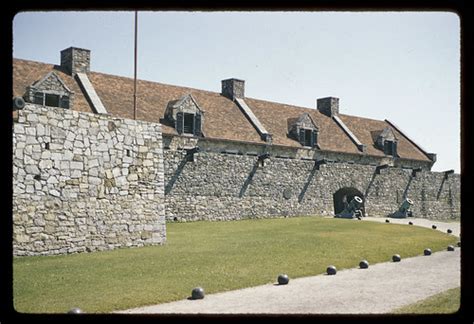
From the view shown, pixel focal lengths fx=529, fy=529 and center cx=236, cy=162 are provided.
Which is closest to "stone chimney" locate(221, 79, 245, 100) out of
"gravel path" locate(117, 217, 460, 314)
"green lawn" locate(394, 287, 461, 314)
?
"gravel path" locate(117, 217, 460, 314)

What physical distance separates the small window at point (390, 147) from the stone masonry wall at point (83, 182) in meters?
26.1

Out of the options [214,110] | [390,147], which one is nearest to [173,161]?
[214,110]

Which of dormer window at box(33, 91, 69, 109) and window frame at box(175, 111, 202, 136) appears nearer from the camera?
dormer window at box(33, 91, 69, 109)

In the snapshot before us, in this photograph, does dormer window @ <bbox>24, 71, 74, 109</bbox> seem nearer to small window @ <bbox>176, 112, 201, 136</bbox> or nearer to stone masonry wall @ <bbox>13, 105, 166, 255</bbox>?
→ small window @ <bbox>176, 112, 201, 136</bbox>

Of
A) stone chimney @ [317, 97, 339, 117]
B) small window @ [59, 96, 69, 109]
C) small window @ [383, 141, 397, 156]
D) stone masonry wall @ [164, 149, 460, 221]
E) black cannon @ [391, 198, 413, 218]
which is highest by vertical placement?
stone chimney @ [317, 97, 339, 117]

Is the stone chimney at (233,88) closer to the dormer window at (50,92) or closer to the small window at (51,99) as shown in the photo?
the dormer window at (50,92)

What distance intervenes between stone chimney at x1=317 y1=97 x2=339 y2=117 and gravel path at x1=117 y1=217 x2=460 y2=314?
28366mm

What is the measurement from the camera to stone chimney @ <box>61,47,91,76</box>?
86.9ft

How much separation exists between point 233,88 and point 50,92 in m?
12.8

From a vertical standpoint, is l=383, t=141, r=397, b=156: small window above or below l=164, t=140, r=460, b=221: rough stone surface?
above

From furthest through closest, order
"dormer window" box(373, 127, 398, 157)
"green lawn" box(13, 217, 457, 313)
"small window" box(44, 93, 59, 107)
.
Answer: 1. "dormer window" box(373, 127, 398, 157)
2. "small window" box(44, 93, 59, 107)
3. "green lawn" box(13, 217, 457, 313)

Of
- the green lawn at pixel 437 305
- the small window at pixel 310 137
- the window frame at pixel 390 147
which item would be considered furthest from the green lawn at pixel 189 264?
the window frame at pixel 390 147

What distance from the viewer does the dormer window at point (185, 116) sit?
2716 centimetres
